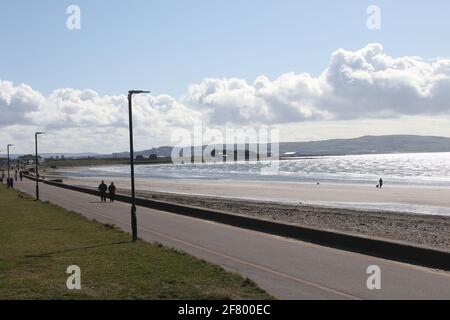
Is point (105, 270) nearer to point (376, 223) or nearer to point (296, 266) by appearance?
point (296, 266)

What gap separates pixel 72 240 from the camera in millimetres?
18312

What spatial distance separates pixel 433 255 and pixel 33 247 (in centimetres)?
1099

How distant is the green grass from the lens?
10.5 m

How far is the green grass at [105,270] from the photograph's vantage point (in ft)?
34.6

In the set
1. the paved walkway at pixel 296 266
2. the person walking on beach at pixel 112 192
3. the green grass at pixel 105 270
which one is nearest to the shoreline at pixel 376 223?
the paved walkway at pixel 296 266

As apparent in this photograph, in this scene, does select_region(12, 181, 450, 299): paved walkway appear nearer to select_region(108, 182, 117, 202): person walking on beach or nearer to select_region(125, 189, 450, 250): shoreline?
select_region(125, 189, 450, 250): shoreline

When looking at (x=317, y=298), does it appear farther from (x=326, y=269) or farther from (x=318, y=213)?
(x=318, y=213)

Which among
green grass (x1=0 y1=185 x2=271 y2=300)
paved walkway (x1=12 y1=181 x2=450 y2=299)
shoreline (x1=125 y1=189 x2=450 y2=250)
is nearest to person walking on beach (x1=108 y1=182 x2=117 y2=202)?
shoreline (x1=125 y1=189 x2=450 y2=250)

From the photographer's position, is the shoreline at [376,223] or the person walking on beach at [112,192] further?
the person walking on beach at [112,192]

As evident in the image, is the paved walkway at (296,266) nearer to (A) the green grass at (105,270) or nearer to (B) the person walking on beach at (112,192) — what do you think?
(A) the green grass at (105,270)

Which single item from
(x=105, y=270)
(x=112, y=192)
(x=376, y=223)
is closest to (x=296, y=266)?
(x=105, y=270)

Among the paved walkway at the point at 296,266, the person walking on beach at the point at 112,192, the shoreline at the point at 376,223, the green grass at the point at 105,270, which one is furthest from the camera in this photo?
the person walking on beach at the point at 112,192

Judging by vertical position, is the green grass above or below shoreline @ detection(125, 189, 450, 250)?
above
